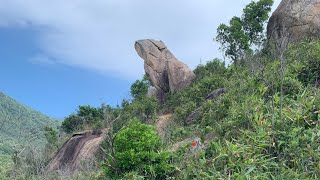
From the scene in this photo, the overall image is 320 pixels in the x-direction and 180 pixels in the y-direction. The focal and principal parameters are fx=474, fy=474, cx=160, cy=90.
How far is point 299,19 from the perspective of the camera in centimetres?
2242

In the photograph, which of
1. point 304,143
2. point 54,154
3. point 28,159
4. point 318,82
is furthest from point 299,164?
point 54,154

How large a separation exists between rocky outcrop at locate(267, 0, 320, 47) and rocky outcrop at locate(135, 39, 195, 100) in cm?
977

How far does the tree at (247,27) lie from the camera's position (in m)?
30.5

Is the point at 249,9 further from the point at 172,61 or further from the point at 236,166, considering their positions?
the point at 236,166

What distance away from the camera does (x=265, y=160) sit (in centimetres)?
1039

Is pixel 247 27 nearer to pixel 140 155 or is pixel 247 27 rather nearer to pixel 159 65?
pixel 159 65

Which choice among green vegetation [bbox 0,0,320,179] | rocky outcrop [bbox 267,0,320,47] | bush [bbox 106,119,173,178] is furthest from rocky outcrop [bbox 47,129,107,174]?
rocky outcrop [bbox 267,0,320,47]

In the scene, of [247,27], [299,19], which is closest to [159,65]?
[247,27]

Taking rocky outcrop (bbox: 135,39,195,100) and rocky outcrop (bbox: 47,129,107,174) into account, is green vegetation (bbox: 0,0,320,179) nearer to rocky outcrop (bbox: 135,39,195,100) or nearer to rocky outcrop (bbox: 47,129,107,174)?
rocky outcrop (bbox: 47,129,107,174)

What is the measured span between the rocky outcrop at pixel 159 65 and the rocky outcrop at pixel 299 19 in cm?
977

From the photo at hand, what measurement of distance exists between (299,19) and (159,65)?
12.5 m

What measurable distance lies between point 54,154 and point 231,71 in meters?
10.9

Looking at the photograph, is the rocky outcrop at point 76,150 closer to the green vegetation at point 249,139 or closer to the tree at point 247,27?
the green vegetation at point 249,139

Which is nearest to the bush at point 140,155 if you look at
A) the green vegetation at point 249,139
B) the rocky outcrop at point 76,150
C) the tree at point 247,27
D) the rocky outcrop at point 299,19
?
the green vegetation at point 249,139
